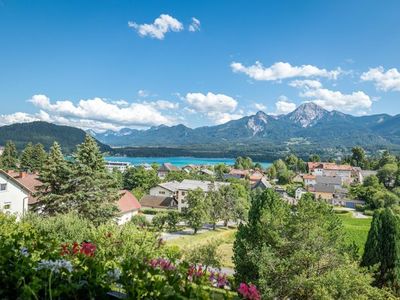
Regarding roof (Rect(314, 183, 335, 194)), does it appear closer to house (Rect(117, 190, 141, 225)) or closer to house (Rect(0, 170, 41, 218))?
house (Rect(117, 190, 141, 225))

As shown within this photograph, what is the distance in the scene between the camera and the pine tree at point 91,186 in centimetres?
2505

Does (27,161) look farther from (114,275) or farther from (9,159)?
(114,275)

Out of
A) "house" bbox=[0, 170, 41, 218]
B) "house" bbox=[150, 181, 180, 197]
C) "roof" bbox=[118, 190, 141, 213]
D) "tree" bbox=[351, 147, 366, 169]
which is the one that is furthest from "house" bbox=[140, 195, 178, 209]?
"tree" bbox=[351, 147, 366, 169]

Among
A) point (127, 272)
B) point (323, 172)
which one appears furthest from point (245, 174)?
point (127, 272)

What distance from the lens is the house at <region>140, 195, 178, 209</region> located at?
206 feet

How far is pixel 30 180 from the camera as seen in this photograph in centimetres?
3747

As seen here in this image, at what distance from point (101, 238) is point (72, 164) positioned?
1521cm

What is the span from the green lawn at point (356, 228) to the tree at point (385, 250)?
74.5 ft

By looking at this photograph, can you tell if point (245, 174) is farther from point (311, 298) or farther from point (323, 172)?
point (311, 298)

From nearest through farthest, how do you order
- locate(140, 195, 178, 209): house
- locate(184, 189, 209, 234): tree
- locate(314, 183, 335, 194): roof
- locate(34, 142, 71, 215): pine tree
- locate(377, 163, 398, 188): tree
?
locate(34, 142, 71, 215): pine tree, locate(184, 189, 209, 234): tree, locate(140, 195, 178, 209): house, locate(314, 183, 335, 194): roof, locate(377, 163, 398, 188): tree

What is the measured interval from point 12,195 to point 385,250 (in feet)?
86.0

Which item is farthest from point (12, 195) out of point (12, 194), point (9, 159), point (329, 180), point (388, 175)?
point (388, 175)

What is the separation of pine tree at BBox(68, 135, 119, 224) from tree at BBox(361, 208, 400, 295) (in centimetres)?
1694

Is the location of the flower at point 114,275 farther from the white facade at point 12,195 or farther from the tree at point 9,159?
the tree at point 9,159
